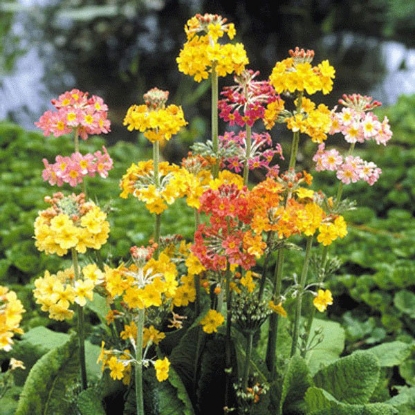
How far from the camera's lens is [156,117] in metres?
1.75

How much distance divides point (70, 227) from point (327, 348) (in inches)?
44.5

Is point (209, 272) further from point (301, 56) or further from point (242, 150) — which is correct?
point (301, 56)

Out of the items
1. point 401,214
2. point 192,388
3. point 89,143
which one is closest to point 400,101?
point 401,214

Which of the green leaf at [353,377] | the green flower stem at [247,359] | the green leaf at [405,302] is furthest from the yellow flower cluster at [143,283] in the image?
the green leaf at [405,302]

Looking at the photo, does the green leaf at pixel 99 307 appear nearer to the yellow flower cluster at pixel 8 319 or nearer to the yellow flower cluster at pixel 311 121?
the yellow flower cluster at pixel 8 319

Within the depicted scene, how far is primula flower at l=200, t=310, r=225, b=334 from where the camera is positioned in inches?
74.9

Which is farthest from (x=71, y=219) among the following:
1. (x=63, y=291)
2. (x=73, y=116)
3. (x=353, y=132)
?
(x=353, y=132)

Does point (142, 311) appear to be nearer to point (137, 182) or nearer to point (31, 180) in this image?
point (137, 182)

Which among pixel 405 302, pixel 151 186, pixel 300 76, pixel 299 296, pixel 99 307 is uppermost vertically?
pixel 300 76

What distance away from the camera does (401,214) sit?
375cm

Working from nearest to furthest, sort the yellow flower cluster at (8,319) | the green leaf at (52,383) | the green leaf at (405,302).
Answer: the yellow flower cluster at (8,319) → the green leaf at (52,383) → the green leaf at (405,302)

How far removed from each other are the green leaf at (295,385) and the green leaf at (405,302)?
109 cm

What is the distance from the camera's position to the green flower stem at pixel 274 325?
1969 millimetres

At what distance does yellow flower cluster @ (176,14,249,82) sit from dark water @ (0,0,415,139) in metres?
3.74
